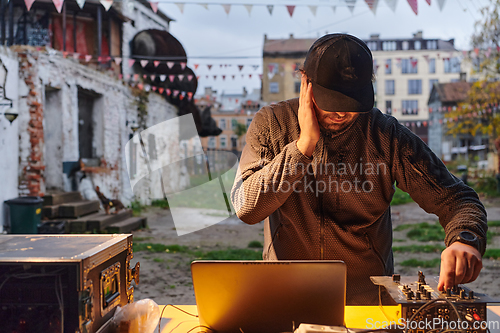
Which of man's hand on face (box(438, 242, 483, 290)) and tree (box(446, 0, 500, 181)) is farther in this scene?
tree (box(446, 0, 500, 181))

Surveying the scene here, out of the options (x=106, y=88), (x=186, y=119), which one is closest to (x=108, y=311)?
(x=106, y=88)

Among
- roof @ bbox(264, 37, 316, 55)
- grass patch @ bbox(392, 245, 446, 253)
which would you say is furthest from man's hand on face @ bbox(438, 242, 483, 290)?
roof @ bbox(264, 37, 316, 55)

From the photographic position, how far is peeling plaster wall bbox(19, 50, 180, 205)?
814 centimetres

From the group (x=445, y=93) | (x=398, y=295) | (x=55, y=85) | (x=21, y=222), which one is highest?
(x=445, y=93)

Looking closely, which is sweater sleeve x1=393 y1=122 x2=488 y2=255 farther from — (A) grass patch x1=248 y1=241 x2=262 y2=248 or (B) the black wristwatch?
(A) grass patch x1=248 y1=241 x2=262 y2=248

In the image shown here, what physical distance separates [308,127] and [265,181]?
0.25m

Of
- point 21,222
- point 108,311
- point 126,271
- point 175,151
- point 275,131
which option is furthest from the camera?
point 175,151

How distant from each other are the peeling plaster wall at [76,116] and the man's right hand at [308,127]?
7.77 meters

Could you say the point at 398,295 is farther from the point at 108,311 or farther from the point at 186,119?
the point at 186,119

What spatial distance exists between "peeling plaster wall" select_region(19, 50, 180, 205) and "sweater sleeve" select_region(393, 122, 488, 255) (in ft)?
25.8

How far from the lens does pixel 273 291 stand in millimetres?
1163

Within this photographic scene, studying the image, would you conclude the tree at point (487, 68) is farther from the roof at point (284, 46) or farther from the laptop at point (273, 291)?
the roof at point (284, 46)

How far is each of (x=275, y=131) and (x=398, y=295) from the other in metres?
0.85

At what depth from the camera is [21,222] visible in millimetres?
6879
